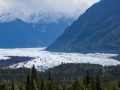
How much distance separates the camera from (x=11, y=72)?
608 ft

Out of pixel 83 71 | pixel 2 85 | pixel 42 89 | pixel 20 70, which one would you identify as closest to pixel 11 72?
pixel 20 70

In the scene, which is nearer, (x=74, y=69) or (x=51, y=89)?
(x=51, y=89)

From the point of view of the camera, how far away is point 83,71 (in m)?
188

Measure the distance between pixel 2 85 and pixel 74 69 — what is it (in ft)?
505

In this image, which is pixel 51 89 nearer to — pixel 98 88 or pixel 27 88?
pixel 27 88

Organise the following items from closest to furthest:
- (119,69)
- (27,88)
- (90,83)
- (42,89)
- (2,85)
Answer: (2,85) < (90,83) < (27,88) < (42,89) < (119,69)

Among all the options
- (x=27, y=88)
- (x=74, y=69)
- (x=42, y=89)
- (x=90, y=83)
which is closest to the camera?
(x=90, y=83)

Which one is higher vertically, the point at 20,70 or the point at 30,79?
the point at 20,70

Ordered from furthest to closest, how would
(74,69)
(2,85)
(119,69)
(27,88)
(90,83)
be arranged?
(74,69) < (119,69) < (27,88) < (90,83) < (2,85)

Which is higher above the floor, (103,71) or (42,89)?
(103,71)

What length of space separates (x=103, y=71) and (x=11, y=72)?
48.3 metres

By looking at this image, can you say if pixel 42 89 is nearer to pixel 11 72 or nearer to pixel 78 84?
pixel 78 84

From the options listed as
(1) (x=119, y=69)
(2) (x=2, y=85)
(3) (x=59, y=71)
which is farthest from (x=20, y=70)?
(2) (x=2, y=85)

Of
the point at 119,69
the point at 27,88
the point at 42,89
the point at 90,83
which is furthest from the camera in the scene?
the point at 119,69
